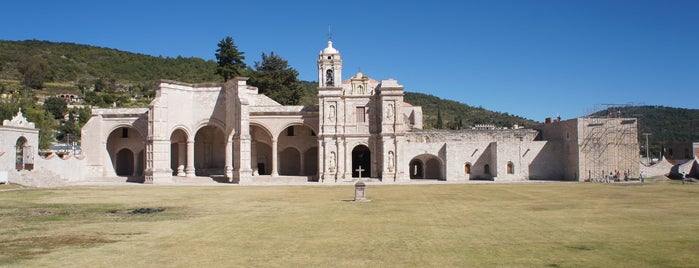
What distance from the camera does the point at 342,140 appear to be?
45.7 m

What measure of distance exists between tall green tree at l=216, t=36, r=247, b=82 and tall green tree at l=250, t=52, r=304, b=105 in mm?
2392

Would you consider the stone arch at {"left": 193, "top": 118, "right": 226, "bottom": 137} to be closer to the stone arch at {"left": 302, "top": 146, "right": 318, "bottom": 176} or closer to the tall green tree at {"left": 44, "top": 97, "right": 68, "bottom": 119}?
the stone arch at {"left": 302, "top": 146, "right": 318, "bottom": 176}

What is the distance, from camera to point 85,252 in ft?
39.9

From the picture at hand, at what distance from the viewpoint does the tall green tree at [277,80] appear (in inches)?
2608

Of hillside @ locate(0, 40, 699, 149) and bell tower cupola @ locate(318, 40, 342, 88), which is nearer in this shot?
bell tower cupola @ locate(318, 40, 342, 88)

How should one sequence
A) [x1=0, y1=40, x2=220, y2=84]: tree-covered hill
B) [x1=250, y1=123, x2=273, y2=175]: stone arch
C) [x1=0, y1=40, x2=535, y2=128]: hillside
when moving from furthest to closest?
1. [x1=0, y1=40, x2=220, y2=84]: tree-covered hill
2. [x1=0, y1=40, x2=535, y2=128]: hillside
3. [x1=250, y1=123, x2=273, y2=175]: stone arch

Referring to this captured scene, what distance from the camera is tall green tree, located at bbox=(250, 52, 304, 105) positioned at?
217 feet

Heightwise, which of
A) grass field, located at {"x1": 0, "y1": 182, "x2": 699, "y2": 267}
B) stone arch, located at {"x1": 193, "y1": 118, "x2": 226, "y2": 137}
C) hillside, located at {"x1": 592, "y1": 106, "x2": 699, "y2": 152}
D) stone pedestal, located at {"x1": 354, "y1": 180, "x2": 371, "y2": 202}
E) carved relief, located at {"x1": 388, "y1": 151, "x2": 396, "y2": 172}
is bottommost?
grass field, located at {"x1": 0, "y1": 182, "x2": 699, "y2": 267}

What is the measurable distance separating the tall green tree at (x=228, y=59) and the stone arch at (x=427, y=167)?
28376 millimetres

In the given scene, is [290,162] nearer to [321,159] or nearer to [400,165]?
[321,159]

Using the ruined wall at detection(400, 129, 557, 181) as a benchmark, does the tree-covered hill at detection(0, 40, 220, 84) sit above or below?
above

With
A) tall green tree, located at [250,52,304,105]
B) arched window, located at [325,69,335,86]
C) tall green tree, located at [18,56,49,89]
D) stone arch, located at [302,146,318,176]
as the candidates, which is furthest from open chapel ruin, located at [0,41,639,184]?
tall green tree, located at [18,56,49,89]

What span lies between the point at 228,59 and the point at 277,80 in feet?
24.1

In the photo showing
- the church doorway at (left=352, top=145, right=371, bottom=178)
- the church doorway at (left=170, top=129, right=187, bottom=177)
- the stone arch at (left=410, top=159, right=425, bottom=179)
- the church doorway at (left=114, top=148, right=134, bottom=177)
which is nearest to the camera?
the church doorway at (left=170, top=129, right=187, bottom=177)
